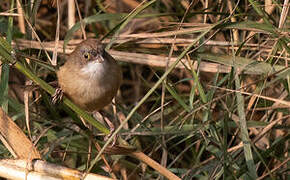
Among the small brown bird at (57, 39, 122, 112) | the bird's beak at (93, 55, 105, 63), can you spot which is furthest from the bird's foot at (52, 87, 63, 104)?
the bird's beak at (93, 55, 105, 63)

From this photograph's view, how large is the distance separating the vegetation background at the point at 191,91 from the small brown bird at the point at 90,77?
0.11 m

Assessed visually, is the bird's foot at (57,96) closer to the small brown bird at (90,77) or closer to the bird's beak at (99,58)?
the small brown bird at (90,77)

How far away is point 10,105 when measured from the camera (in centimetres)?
314

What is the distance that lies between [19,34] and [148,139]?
1.10m

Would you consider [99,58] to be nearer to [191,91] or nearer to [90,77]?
[90,77]

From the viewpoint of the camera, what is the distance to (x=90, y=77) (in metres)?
2.59

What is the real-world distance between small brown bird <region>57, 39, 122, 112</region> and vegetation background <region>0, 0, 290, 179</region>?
0.11 meters

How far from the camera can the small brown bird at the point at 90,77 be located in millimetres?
2586

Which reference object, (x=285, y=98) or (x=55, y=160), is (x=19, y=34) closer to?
(x=55, y=160)

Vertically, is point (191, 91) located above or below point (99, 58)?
below

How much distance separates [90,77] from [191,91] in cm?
50

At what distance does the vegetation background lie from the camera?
237cm

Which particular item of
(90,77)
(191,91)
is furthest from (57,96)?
(191,91)

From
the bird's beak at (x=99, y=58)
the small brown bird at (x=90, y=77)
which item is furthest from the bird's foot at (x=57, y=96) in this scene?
the bird's beak at (x=99, y=58)
